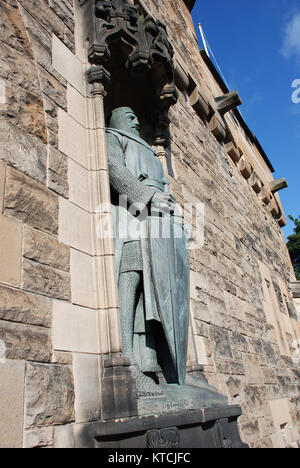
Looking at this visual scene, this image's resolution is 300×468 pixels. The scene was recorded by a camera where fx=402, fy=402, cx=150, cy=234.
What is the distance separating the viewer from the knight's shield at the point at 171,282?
2352 mm

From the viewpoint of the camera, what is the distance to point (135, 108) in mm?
3844

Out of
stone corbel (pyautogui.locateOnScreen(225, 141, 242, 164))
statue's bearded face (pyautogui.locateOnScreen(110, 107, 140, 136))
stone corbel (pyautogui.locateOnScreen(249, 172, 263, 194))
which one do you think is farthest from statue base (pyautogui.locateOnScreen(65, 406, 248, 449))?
stone corbel (pyautogui.locateOnScreen(249, 172, 263, 194))

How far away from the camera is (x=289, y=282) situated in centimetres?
984

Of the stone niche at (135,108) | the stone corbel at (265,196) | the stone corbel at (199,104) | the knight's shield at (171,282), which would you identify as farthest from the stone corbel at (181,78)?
the stone corbel at (265,196)

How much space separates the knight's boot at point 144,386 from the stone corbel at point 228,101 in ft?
19.1

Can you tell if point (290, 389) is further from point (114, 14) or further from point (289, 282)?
point (114, 14)

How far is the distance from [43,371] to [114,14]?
2.71m

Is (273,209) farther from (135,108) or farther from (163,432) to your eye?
(163,432)

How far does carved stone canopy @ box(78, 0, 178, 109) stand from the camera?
Result: 2.91m

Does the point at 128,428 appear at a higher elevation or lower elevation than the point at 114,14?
lower

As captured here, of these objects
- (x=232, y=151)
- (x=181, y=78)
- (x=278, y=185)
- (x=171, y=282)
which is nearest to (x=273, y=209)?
(x=278, y=185)

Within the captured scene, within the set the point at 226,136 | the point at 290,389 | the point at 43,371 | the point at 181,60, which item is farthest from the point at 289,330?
the point at 43,371

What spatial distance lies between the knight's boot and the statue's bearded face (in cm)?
178

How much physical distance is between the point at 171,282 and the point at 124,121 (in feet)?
4.52
